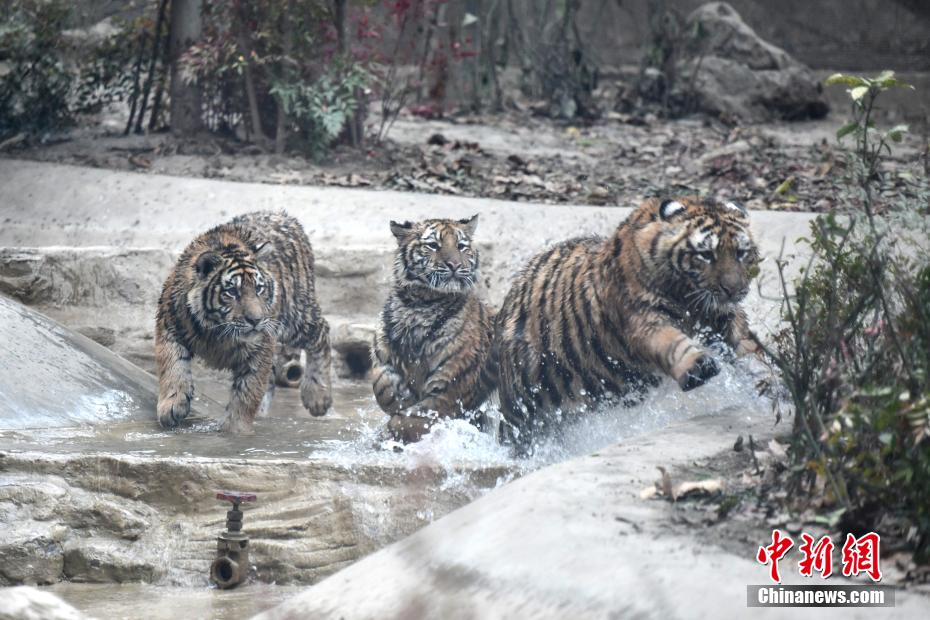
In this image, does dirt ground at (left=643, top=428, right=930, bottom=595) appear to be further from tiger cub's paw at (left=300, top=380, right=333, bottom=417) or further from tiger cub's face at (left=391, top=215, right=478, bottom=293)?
tiger cub's paw at (left=300, top=380, right=333, bottom=417)

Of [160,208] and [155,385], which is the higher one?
[160,208]

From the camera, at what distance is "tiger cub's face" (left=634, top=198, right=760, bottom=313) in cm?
523

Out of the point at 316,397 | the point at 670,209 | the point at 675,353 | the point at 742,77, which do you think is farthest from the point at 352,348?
the point at 742,77

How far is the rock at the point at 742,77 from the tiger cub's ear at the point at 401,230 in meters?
7.92

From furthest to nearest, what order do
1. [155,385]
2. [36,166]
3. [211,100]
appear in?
[211,100] < [36,166] < [155,385]

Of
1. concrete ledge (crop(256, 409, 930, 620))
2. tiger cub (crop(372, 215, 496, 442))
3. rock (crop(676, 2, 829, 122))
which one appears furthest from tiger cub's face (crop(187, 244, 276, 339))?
rock (crop(676, 2, 829, 122))

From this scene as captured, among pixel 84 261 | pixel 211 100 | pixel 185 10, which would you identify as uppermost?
pixel 185 10

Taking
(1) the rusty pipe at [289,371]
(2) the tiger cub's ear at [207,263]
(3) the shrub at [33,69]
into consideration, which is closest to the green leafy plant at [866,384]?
(2) the tiger cub's ear at [207,263]

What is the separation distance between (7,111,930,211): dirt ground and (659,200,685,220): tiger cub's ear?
3915mm

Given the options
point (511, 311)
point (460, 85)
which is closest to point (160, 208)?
point (511, 311)

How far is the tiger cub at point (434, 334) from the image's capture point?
598 cm

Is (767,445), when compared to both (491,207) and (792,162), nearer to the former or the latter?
(491,207)

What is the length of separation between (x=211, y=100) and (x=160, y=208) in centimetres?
197

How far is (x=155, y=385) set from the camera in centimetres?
713
